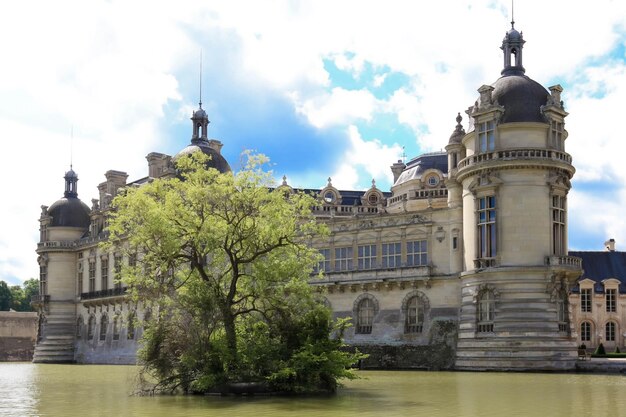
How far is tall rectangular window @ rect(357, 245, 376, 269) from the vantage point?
59.0 m

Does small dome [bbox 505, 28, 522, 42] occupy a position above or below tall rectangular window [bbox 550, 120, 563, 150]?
above

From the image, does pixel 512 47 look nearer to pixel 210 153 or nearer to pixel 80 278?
pixel 210 153

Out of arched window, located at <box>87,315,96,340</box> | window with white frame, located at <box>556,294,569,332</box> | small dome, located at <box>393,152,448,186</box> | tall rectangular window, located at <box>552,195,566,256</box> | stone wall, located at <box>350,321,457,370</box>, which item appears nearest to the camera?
window with white frame, located at <box>556,294,569,332</box>

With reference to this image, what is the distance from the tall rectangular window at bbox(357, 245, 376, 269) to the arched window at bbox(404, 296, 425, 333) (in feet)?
13.4

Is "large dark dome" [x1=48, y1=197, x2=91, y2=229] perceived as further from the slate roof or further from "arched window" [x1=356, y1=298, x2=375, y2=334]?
the slate roof

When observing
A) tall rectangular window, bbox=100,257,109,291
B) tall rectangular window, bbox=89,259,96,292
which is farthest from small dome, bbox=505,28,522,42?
tall rectangular window, bbox=89,259,96,292

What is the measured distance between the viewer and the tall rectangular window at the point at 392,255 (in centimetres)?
5762

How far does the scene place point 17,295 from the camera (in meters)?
131

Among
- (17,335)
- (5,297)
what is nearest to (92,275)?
(17,335)

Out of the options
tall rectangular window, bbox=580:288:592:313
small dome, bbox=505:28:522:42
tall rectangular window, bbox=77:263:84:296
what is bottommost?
tall rectangular window, bbox=580:288:592:313

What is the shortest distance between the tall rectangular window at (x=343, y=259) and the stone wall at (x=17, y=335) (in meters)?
50.9

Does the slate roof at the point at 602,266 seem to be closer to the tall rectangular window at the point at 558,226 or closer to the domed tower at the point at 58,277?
the tall rectangular window at the point at 558,226

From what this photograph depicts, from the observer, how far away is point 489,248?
1981 inches

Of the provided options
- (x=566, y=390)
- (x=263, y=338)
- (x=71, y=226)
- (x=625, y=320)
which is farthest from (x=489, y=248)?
(x=71, y=226)
